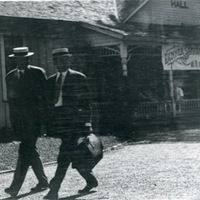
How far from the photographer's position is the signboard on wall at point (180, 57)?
16.2m

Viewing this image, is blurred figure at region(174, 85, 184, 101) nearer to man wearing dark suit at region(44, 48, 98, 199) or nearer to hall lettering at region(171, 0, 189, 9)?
hall lettering at region(171, 0, 189, 9)

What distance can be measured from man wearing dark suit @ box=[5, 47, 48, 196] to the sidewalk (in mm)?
424

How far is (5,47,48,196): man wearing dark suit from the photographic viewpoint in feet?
19.2

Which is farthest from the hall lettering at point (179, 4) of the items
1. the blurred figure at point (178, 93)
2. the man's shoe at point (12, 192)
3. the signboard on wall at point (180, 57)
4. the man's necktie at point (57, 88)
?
the man's shoe at point (12, 192)

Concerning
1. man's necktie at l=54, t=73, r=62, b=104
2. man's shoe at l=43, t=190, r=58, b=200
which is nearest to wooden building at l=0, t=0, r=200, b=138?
man's necktie at l=54, t=73, r=62, b=104

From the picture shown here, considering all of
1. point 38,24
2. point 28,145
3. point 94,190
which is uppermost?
point 38,24

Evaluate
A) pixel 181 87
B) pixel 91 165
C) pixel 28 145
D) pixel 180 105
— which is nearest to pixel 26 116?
pixel 28 145

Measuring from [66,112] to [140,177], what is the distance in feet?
5.72

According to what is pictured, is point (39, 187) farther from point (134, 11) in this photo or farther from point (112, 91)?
point (134, 11)

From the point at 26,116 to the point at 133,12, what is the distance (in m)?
11.8

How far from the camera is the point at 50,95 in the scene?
230 inches

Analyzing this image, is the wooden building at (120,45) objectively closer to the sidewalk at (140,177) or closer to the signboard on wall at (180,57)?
the signboard on wall at (180,57)

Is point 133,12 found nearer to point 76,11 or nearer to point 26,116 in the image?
point 76,11

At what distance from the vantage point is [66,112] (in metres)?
5.61
